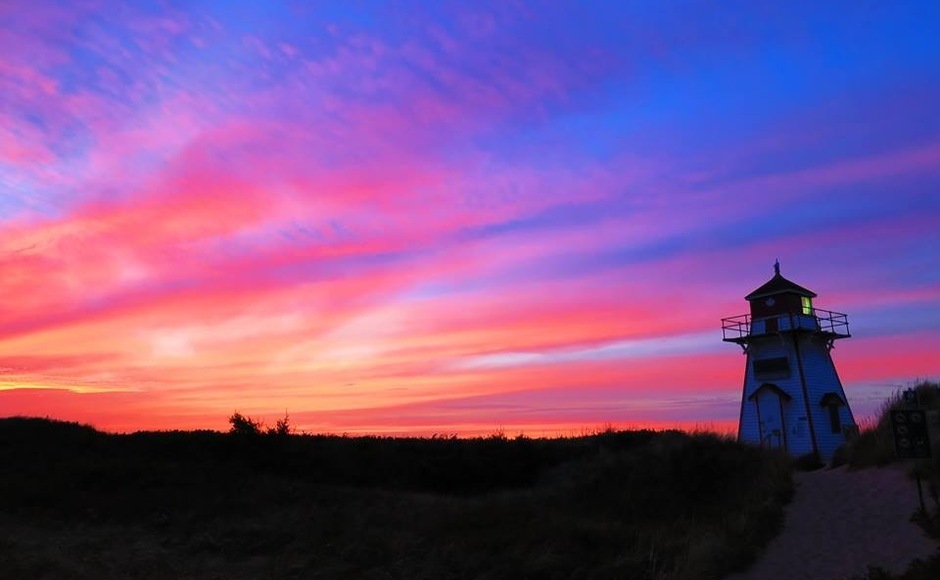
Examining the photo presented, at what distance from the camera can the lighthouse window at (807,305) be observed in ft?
124

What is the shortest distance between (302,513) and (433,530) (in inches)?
177

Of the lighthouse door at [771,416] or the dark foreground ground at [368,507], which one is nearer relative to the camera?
the dark foreground ground at [368,507]

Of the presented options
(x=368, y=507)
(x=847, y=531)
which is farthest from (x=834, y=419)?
(x=368, y=507)

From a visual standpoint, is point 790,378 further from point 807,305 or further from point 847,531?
point 847,531

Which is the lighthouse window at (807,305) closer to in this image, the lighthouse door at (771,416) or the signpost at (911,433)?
the lighthouse door at (771,416)

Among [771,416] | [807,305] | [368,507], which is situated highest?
[807,305]

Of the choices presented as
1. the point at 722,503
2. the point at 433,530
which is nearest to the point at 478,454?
the point at 722,503

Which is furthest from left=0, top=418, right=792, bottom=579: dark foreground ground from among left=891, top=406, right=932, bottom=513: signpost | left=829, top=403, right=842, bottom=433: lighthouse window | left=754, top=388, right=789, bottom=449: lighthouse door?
left=829, top=403, right=842, bottom=433: lighthouse window

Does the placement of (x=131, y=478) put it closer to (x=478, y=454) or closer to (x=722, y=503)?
(x=478, y=454)

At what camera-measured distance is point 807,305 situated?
38.1 m

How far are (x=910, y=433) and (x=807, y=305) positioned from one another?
23.4m

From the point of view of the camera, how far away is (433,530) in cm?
1875

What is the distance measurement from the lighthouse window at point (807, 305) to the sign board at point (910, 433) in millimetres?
22747

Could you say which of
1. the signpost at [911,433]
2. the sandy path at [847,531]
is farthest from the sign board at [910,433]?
the sandy path at [847,531]
